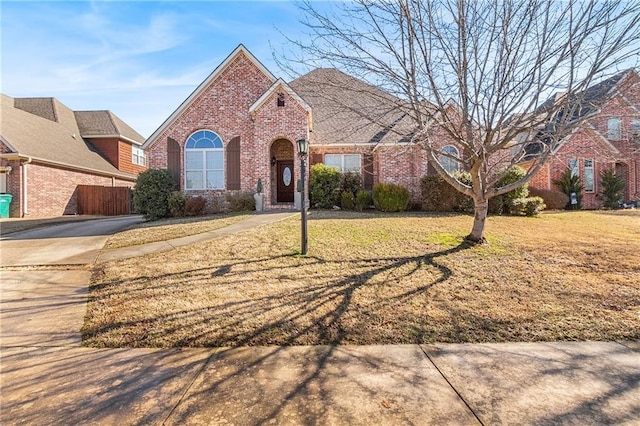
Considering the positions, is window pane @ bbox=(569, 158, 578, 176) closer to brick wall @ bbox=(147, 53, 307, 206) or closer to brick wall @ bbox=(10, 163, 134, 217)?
brick wall @ bbox=(147, 53, 307, 206)

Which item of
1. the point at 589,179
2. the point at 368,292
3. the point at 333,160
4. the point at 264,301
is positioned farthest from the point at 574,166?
the point at 264,301

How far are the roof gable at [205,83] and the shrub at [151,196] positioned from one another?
6.69 feet

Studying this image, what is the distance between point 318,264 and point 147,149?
1241 centimetres

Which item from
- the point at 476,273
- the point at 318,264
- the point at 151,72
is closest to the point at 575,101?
the point at 476,273

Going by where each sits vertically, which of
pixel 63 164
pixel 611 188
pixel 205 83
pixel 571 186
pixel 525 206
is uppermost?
pixel 205 83

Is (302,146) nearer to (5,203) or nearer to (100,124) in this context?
(5,203)

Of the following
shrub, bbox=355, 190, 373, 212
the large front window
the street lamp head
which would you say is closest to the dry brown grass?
the street lamp head

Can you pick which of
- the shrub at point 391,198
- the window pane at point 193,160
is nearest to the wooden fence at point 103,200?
the window pane at point 193,160

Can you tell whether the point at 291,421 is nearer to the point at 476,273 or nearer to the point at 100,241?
the point at 476,273

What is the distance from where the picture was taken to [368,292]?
492cm

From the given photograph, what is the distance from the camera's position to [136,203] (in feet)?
44.8

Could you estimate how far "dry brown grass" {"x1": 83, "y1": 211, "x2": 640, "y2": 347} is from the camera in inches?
149

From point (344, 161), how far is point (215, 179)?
6.27m

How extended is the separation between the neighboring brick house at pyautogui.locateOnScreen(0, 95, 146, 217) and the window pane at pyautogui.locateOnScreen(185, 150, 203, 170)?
2.52 metres
